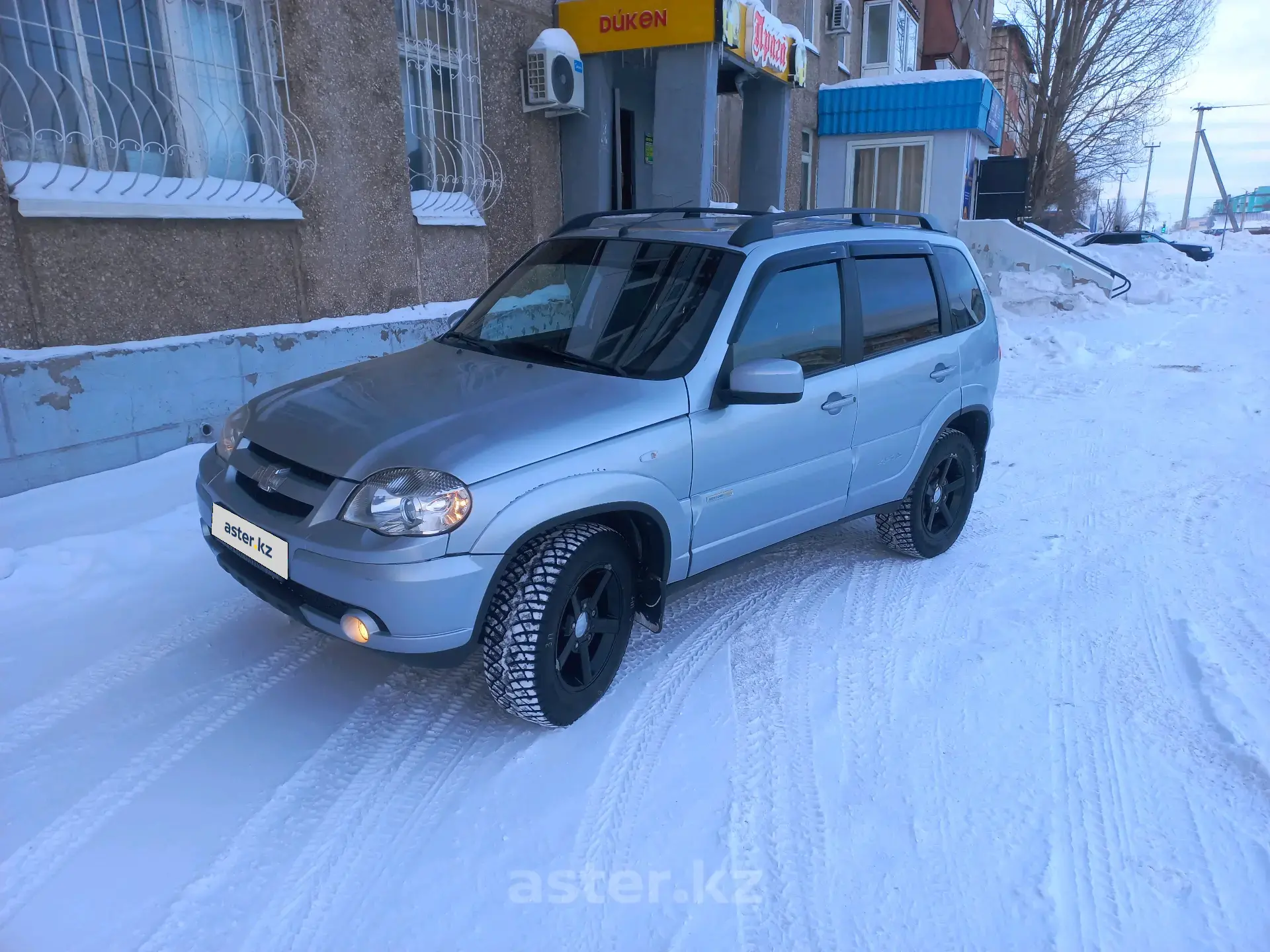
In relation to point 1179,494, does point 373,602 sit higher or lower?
higher

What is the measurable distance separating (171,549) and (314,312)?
9.50ft

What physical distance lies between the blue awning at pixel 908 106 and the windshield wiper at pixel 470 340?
48.6ft

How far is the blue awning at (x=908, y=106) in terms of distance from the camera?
16.3 meters

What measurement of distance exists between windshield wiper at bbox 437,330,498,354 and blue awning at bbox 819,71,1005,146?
14812 millimetres

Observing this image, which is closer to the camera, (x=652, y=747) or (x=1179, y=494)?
(x=652, y=747)

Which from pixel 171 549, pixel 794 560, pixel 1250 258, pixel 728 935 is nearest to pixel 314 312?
pixel 171 549

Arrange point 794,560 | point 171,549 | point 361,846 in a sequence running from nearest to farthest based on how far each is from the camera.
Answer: point 361,846, point 171,549, point 794,560

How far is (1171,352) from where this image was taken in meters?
11.7

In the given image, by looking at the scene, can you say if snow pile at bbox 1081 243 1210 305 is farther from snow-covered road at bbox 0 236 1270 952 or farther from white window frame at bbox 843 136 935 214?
snow-covered road at bbox 0 236 1270 952

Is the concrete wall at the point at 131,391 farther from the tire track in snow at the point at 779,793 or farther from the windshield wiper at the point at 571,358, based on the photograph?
the tire track in snow at the point at 779,793

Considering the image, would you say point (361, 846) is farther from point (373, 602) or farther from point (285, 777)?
point (373, 602)

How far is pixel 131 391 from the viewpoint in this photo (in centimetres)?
521

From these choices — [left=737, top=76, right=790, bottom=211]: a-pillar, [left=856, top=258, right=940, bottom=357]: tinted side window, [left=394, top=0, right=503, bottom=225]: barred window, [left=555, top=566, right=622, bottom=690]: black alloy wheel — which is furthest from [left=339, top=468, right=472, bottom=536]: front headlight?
[left=737, top=76, right=790, bottom=211]: a-pillar

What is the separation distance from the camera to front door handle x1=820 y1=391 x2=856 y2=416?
12.5 feet
